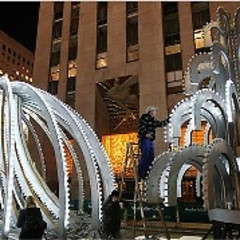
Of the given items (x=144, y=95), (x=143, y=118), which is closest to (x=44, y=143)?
(x=144, y=95)

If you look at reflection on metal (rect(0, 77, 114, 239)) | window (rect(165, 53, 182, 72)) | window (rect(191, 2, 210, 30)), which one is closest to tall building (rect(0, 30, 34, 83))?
window (rect(165, 53, 182, 72))

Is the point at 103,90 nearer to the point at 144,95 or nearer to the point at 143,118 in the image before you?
the point at 144,95

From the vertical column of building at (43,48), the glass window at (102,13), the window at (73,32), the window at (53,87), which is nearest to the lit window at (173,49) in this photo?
the glass window at (102,13)

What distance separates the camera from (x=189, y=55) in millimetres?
23625

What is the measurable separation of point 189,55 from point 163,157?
18.9m

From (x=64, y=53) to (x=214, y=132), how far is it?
25061 mm

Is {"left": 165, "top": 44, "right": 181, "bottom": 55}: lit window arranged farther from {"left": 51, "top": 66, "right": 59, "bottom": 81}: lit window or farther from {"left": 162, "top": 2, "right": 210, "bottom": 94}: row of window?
{"left": 51, "top": 66, "right": 59, "bottom": 81}: lit window

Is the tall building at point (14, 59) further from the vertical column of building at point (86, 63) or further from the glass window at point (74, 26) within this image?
the vertical column of building at point (86, 63)

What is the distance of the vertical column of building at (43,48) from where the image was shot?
30.6 m

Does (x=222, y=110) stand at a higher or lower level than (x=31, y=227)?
higher

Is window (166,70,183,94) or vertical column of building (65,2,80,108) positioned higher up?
vertical column of building (65,2,80,108)

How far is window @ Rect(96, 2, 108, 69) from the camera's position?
2739 cm

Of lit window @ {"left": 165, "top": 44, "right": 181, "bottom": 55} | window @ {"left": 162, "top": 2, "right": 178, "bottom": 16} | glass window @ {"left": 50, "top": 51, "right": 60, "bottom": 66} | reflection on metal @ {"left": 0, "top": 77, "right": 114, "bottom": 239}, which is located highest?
window @ {"left": 162, "top": 2, "right": 178, "bottom": 16}

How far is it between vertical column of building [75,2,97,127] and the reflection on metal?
1751cm
